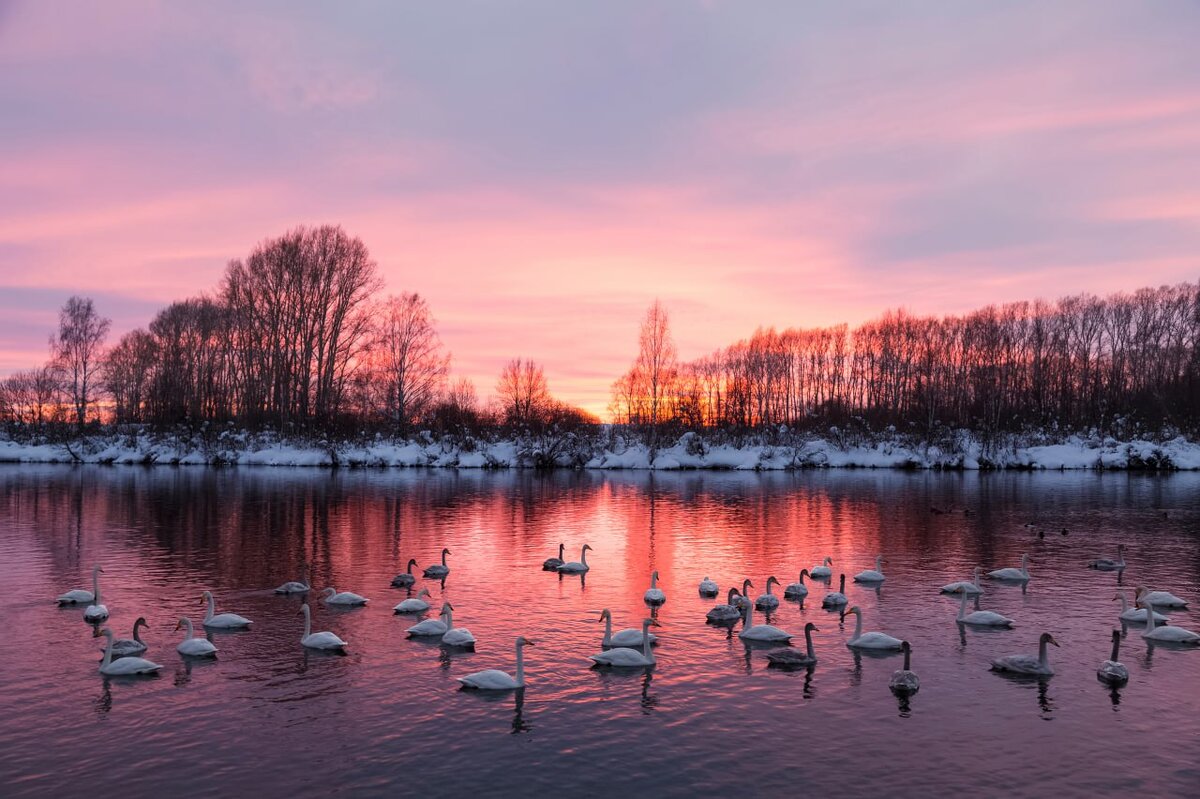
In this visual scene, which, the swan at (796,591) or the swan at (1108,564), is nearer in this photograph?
the swan at (796,591)

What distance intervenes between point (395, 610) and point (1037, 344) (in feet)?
357

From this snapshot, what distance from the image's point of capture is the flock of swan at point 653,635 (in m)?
15.5

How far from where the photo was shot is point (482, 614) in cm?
2073

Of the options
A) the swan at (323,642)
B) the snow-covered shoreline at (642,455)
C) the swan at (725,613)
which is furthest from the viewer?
the snow-covered shoreline at (642,455)

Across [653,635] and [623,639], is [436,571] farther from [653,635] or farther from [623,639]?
[623,639]

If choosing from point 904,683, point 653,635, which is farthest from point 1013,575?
point 653,635

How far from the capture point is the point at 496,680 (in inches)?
581

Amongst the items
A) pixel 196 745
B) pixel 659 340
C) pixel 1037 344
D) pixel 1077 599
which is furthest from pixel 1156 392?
pixel 196 745

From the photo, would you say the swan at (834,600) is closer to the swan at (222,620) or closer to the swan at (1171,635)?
the swan at (1171,635)

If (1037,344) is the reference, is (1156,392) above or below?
below

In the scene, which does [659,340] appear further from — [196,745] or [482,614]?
[196,745]

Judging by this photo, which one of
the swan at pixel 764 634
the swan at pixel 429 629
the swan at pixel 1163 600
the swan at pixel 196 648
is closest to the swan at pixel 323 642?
the swan at pixel 429 629

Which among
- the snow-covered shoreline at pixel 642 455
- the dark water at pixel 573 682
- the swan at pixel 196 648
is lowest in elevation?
the dark water at pixel 573 682

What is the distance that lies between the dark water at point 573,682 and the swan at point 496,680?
320 mm
